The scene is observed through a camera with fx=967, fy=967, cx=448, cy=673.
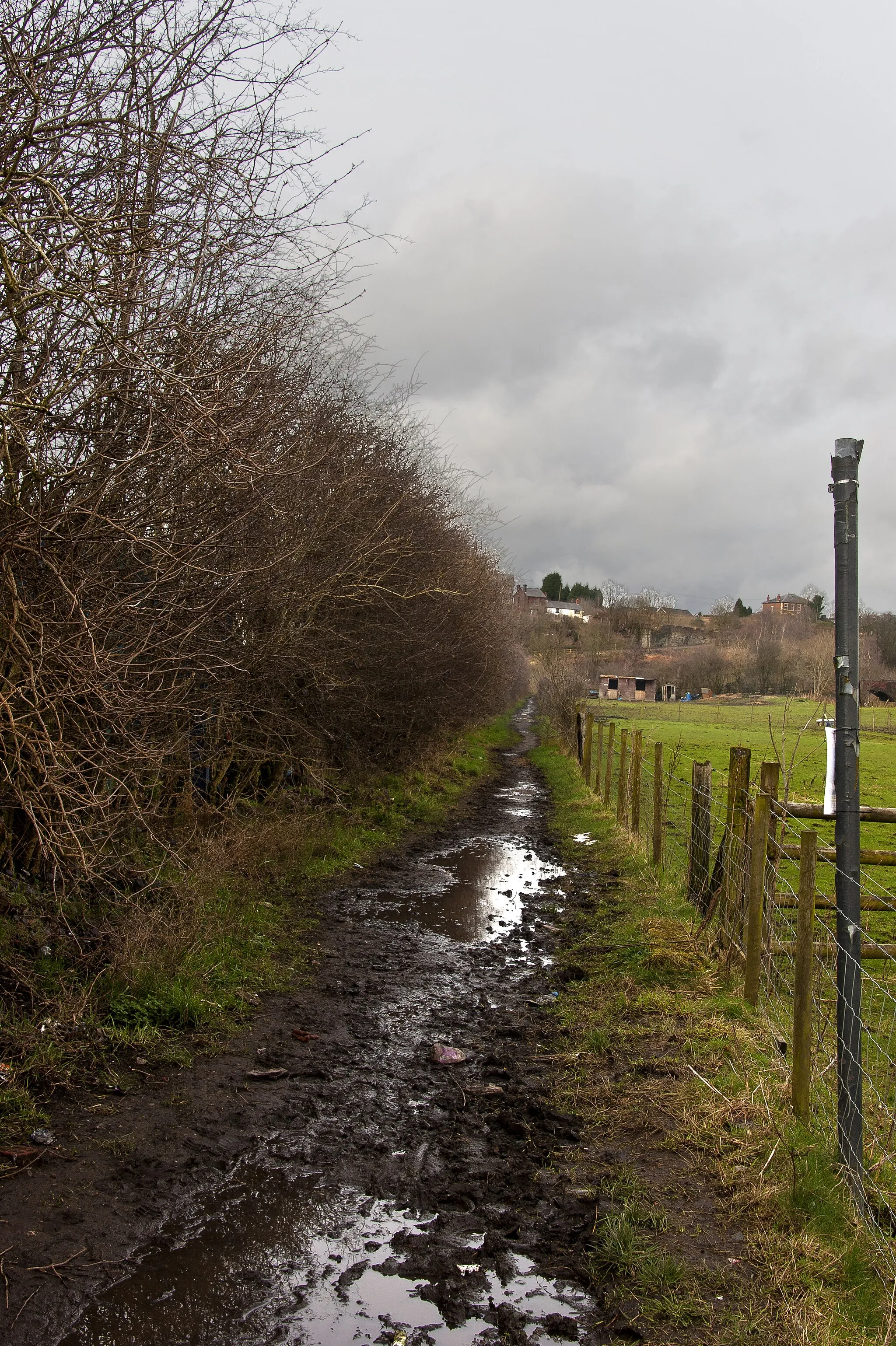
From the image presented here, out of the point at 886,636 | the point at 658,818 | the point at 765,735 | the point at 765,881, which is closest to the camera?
the point at 765,881

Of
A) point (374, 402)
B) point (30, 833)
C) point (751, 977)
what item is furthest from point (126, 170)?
point (374, 402)

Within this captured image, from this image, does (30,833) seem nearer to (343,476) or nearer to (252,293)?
(252,293)

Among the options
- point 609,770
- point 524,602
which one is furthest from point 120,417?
point 524,602

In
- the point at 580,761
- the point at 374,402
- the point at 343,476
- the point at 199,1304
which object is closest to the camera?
the point at 199,1304

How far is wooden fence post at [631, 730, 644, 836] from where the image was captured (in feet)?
42.7

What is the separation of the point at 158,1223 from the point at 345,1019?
2.75 m

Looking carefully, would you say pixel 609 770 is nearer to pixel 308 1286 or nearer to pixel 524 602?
pixel 308 1286

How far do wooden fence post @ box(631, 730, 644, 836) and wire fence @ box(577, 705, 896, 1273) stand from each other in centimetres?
74

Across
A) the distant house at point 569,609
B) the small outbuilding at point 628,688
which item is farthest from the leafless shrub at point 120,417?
the distant house at point 569,609

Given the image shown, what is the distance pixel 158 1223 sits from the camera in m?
3.92

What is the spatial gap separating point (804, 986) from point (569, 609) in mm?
180879

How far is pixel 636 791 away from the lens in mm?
13117

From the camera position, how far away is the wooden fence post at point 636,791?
42.7ft

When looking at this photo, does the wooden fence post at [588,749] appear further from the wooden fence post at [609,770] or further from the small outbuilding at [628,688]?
the small outbuilding at [628,688]
